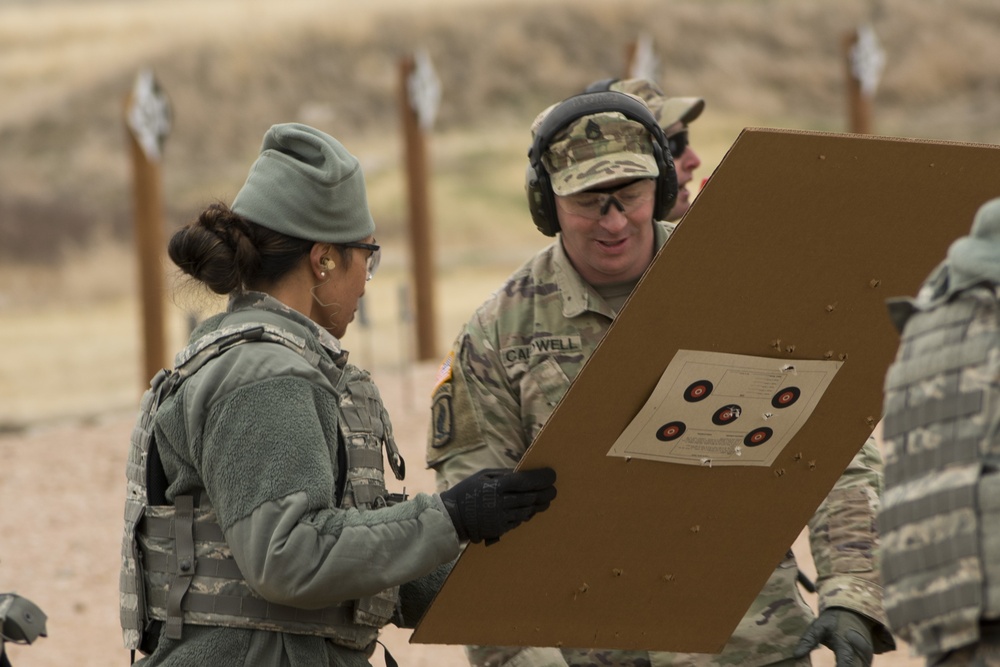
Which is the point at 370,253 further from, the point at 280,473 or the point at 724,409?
the point at 724,409

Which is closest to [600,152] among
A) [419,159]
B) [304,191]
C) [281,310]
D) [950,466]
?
[304,191]

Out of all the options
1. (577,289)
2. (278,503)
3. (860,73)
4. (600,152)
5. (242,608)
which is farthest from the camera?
(860,73)

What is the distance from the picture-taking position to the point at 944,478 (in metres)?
2.27

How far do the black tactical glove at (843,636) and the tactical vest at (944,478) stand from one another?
1.05 meters

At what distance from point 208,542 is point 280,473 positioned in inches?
10.0

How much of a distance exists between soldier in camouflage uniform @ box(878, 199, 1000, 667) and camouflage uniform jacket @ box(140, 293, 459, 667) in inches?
35.6

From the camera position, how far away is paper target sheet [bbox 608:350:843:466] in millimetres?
3113

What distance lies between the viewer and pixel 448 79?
37406mm

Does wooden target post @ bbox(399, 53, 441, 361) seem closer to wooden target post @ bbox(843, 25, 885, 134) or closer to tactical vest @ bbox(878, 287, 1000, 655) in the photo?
wooden target post @ bbox(843, 25, 885, 134)

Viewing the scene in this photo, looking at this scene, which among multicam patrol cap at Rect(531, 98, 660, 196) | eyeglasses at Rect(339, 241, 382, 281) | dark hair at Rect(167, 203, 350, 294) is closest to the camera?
dark hair at Rect(167, 203, 350, 294)

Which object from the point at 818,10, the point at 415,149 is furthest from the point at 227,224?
the point at 818,10

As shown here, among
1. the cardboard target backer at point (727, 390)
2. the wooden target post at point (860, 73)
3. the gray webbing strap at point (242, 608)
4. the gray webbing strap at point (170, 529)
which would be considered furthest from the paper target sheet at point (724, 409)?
the wooden target post at point (860, 73)

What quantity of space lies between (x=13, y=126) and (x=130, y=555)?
3273 centimetres

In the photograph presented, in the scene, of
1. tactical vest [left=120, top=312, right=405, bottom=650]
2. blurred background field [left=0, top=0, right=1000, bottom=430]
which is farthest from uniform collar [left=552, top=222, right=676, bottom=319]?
blurred background field [left=0, top=0, right=1000, bottom=430]
